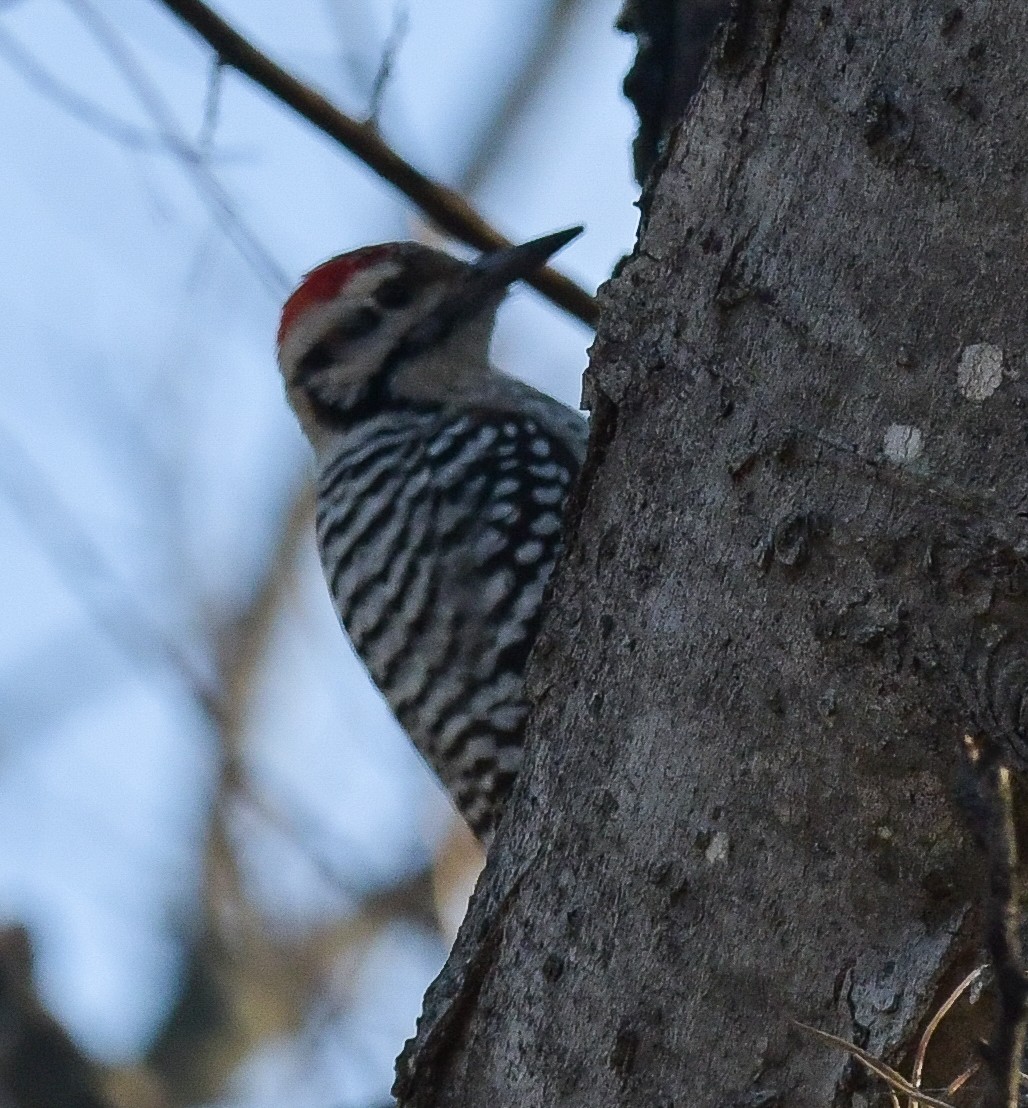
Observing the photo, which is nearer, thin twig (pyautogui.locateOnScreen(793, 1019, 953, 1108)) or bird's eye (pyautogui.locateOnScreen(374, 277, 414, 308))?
thin twig (pyautogui.locateOnScreen(793, 1019, 953, 1108))

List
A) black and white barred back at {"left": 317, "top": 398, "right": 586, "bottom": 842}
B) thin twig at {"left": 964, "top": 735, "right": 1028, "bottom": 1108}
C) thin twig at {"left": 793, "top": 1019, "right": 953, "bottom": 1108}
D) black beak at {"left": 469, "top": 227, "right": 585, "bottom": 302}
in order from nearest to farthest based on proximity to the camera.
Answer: thin twig at {"left": 964, "top": 735, "right": 1028, "bottom": 1108}
thin twig at {"left": 793, "top": 1019, "right": 953, "bottom": 1108}
black and white barred back at {"left": 317, "top": 398, "right": 586, "bottom": 842}
black beak at {"left": 469, "top": 227, "right": 585, "bottom": 302}

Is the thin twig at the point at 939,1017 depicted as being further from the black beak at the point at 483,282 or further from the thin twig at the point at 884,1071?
the black beak at the point at 483,282

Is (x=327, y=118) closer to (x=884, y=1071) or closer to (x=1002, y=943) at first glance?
(x=884, y=1071)

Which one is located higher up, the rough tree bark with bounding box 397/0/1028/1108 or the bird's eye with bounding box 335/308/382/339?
the bird's eye with bounding box 335/308/382/339

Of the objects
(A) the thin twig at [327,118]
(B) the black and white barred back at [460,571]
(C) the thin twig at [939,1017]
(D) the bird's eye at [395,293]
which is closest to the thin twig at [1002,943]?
(C) the thin twig at [939,1017]

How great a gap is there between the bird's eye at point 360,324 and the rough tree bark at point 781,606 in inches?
74.5

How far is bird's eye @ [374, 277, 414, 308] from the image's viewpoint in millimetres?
4062

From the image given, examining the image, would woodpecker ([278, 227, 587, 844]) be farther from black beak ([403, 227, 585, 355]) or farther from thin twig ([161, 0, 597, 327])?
thin twig ([161, 0, 597, 327])

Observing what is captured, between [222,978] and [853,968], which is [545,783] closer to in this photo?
[853,968]

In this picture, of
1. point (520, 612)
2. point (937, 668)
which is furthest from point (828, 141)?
point (520, 612)

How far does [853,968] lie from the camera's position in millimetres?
1920

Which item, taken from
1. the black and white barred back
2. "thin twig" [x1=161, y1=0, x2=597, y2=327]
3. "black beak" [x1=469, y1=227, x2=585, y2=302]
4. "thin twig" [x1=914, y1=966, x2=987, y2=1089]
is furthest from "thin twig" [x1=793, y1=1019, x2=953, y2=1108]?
"black beak" [x1=469, y1=227, x2=585, y2=302]

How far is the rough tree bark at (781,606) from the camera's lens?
1.89 m

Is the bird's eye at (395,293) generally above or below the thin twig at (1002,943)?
above
